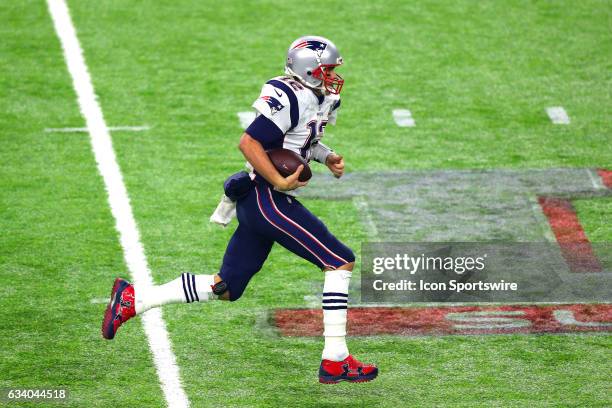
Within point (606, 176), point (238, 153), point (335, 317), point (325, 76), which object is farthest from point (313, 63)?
point (606, 176)

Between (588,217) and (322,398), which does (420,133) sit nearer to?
(588,217)

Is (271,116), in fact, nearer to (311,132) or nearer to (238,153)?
(311,132)

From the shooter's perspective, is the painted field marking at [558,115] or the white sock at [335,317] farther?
the painted field marking at [558,115]

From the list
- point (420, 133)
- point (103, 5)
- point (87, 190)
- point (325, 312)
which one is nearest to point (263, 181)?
point (325, 312)

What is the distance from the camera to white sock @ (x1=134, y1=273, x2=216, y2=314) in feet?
23.2

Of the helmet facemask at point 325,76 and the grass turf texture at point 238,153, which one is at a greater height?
the helmet facemask at point 325,76

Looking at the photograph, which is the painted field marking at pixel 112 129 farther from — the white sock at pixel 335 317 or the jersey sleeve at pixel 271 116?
the white sock at pixel 335 317

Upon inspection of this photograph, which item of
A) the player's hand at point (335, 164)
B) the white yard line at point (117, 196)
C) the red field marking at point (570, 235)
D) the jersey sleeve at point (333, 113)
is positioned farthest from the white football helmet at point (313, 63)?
the red field marking at point (570, 235)

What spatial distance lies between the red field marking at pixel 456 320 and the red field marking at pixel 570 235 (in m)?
0.77

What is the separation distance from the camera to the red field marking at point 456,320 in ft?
25.1

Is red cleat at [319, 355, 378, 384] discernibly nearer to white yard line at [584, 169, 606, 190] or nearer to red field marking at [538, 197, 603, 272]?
red field marking at [538, 197, 603, 272]

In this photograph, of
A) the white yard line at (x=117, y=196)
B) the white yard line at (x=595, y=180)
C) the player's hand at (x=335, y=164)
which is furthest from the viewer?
the white yard line at (x=595, y=180)

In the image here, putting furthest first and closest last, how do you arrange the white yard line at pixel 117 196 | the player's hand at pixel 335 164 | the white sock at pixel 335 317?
the player's hand at pixel 335 164, the white yard line at pixel 117 196, the white sock at pixel 335 317

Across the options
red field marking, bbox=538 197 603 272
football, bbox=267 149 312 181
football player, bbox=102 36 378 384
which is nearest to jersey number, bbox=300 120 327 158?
football player, bbox=102 36 378 384
